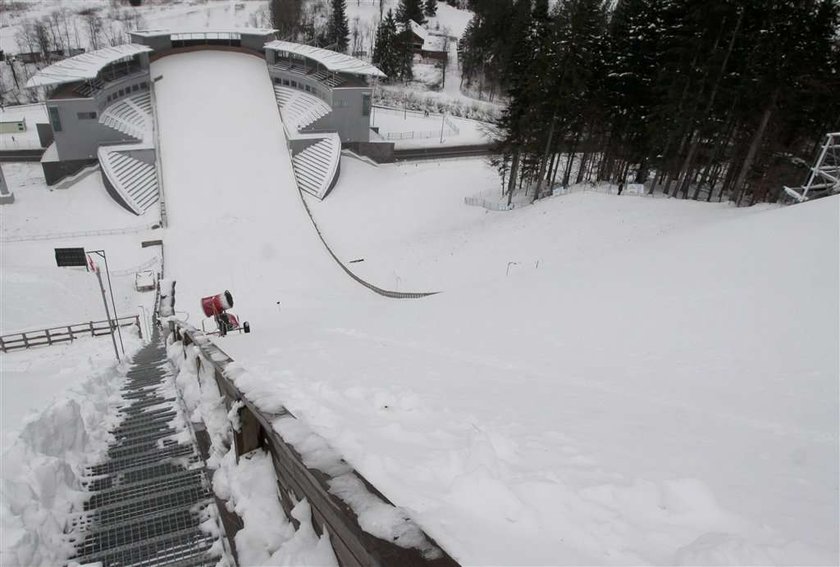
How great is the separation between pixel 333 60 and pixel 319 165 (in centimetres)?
1133

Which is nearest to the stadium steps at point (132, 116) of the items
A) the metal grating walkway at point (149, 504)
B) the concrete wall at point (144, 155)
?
the concrete wall at point (144, 155)

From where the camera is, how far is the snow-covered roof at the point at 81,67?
107ft

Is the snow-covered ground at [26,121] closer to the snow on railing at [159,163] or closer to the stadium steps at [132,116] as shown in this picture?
the stadium steps at [132,116]

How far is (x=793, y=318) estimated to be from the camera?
7.62 metres

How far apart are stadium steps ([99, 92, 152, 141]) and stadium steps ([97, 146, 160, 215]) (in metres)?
2.37

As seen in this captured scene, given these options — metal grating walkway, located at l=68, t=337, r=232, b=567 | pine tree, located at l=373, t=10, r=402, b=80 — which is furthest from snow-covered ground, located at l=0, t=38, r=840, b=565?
pine tree, located at l=373, t=10, r=402, b=80

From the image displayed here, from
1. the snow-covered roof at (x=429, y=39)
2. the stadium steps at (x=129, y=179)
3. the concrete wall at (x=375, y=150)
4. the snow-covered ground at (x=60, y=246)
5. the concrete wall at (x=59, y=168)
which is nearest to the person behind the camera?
the snow-covered ground at (x=60, y=246)

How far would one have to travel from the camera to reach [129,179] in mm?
31406

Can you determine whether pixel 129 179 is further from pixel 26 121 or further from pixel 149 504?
pixel 149 504

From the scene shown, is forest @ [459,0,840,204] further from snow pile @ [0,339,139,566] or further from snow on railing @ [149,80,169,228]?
snow pile @ [0,339,139,566]

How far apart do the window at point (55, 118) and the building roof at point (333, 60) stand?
18847 mm

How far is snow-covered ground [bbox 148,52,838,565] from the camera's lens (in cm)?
332

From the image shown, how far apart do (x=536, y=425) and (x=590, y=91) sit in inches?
1050

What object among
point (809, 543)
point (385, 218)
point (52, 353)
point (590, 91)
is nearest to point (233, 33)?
point (385, 218)
